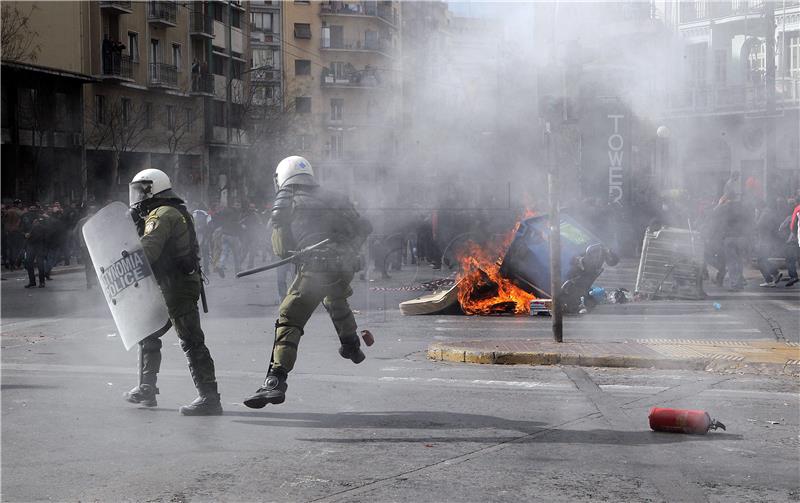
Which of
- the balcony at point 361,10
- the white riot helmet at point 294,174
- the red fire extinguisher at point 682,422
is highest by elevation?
the balcony at point 361,10

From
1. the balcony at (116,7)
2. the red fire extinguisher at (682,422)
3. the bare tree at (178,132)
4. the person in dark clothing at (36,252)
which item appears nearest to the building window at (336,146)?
the person in dark clothing at (36,252)

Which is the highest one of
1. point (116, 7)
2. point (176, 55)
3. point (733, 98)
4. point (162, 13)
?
point (162, 13)

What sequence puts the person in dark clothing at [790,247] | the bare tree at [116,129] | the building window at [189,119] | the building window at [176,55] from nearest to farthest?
the person in dark clothing at [790,247] < the bare tree at [116,129] < the building window at [189,119] < the building window at [176,55]

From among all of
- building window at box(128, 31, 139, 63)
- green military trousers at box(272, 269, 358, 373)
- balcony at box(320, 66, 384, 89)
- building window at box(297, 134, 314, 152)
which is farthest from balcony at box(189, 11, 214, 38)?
green military trousers at box(272, 269, 358, 373)

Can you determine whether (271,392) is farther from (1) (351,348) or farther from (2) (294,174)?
(2) (294,174)

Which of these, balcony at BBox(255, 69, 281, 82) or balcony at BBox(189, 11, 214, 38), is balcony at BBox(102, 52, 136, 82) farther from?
balcony at BBox(255, 69, 281, 82)

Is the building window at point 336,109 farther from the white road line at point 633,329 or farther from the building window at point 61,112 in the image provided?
the building window at point 61,112

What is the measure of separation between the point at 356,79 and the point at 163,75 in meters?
28.2

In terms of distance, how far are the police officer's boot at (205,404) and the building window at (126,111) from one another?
32.6 metres

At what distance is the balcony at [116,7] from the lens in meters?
40.4

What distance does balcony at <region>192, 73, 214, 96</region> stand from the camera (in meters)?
42.5

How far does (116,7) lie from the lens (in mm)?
40562

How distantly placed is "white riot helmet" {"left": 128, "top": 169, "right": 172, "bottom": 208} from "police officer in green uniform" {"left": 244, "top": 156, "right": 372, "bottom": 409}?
34.1 inches

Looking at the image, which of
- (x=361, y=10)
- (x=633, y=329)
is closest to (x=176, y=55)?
(x=361, y=10)
